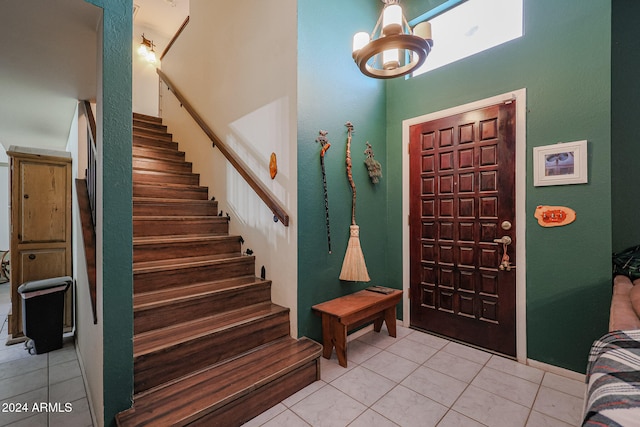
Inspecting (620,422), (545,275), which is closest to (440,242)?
(545,275)

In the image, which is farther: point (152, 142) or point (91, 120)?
point (152, 142)

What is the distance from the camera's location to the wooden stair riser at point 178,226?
105 inches

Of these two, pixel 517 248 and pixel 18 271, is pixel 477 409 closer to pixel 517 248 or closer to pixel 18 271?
pixel 517 248

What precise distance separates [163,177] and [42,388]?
91.2 inches

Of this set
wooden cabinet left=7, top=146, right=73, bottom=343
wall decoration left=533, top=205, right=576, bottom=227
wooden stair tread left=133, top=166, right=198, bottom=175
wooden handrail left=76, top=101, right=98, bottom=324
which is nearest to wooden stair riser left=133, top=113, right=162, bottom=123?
wooden stair tread left=133, top=166, right=198, bottom=175

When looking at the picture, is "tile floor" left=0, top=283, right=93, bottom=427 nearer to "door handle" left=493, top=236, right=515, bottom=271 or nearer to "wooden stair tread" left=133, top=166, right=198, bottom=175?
"wooden stair tread" left=133, top=166, right=198, bottom=175

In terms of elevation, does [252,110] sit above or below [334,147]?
above

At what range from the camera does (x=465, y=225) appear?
8.64 feet

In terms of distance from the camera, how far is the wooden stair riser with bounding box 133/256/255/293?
7.02 ft

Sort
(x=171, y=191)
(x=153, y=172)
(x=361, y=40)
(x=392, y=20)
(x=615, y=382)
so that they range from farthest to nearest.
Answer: (x=153, y=172), (x=171, y=191), (x=361, y=40), (x=392, y=20), (x=615, y=382)

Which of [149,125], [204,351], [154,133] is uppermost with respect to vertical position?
[149,125]

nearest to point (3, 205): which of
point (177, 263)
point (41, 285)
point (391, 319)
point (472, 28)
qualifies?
point (41, 285)

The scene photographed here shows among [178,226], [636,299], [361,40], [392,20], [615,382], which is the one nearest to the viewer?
[615,382]

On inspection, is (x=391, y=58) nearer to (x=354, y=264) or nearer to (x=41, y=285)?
(x=354, y=264)
